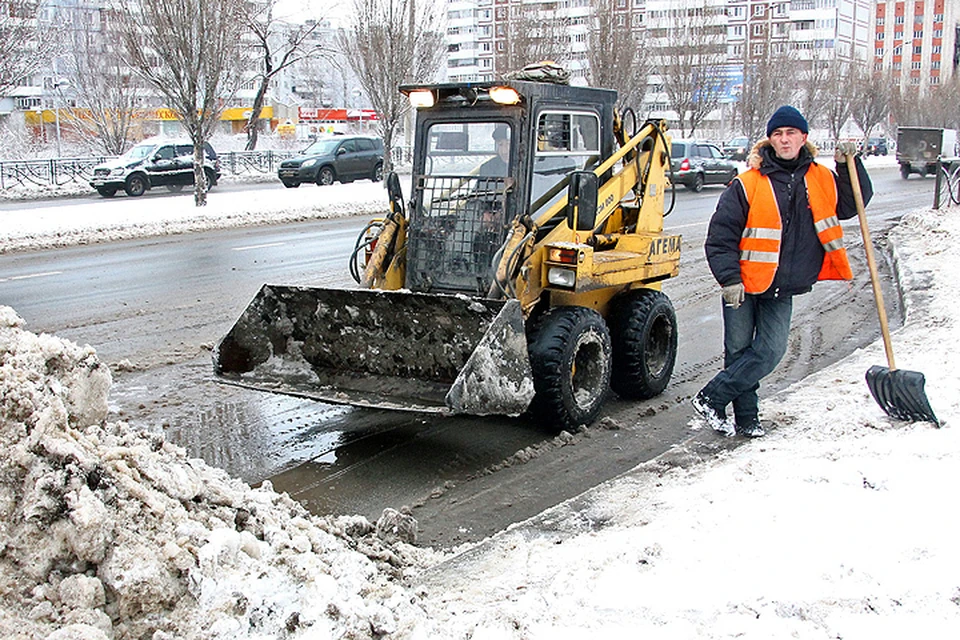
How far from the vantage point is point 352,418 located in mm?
6512

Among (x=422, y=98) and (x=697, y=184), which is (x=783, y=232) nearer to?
(x=422, y=98)

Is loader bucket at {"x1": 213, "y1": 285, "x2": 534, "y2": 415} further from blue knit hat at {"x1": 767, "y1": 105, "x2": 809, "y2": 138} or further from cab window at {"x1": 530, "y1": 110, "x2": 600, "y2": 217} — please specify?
blue knit hat at {"x1": 767, "y1": 105, "x2": 809, "y2": 138}

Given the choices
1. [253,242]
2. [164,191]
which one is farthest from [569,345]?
[164,191]

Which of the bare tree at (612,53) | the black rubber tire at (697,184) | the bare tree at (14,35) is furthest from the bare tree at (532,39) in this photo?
the bare tree at (14,35)

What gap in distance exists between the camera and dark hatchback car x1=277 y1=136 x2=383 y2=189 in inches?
1154

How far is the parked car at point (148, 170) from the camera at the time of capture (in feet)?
89.5

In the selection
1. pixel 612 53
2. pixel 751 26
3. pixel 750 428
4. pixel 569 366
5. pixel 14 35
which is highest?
pixel 751 26

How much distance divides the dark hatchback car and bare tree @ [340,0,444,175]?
10.4ft

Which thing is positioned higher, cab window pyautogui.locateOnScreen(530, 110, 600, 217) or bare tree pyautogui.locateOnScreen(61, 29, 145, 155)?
bare tree pyautogui.locateOnScreen(61, 29, 145, 155)

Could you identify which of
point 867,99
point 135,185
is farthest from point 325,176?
point 867,99

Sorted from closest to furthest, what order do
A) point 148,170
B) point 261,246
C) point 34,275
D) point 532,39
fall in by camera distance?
point 34,275 < point 261,246 < point 148,170 < point 532,39

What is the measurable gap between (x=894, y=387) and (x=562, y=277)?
2.18m

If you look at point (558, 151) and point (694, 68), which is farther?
point (694, 68)

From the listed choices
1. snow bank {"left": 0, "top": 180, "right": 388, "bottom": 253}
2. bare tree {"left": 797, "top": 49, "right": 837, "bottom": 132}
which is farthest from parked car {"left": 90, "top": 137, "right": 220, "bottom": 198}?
bare tree {"left": 797, "top": 49, "right": 837, "bottom": 132}
